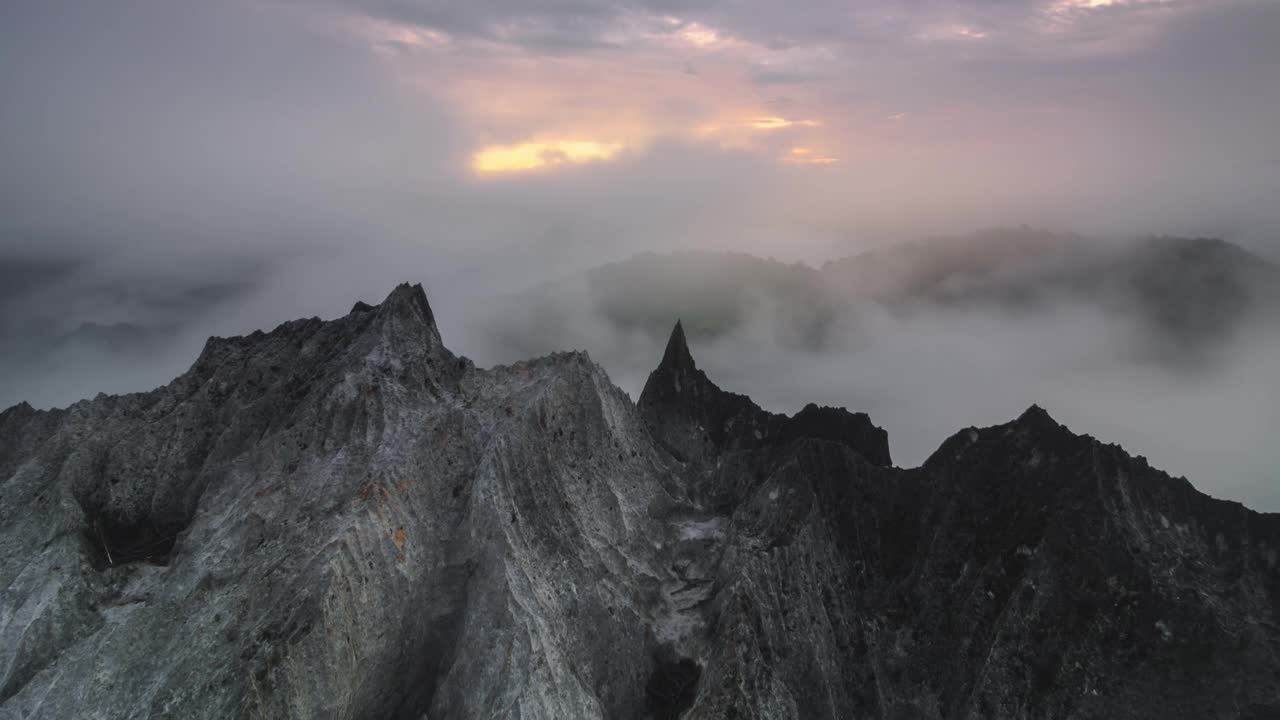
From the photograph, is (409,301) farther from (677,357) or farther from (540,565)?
(677,357)

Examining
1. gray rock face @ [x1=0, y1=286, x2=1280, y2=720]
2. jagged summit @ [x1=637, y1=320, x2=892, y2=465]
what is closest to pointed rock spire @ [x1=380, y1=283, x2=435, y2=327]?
gray rock face @ [x1=0, y1=286, x2=1280, y2=720]

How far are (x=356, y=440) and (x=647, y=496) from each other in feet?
79.6

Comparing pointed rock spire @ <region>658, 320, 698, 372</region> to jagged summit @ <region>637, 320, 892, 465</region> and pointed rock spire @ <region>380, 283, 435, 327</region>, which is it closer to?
jagged summit @ <region>637, 320, 892, 465</region>

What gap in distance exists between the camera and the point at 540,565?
5009cm

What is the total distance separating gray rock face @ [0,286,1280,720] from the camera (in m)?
42.6

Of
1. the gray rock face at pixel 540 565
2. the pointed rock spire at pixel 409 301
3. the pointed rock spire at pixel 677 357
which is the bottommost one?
the gray rock face at pixel 540 565

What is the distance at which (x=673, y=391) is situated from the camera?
84.1m

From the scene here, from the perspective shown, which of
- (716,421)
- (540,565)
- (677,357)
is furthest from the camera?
(677,357)

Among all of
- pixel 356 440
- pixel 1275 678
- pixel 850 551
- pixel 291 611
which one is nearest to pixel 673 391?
pixel 850 551

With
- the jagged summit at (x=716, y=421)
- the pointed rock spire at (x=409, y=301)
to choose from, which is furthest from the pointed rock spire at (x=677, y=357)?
the pointed rock spire at (x=409, y=301)

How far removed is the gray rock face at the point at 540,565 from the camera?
42594 mm

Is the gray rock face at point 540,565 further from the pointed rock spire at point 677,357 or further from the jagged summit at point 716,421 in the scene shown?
the pointed rock spire at point 677,357

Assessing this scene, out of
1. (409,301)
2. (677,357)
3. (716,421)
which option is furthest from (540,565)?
(677,357)

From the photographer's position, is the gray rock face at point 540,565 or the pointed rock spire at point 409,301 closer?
the gray rock face at point 540,565
